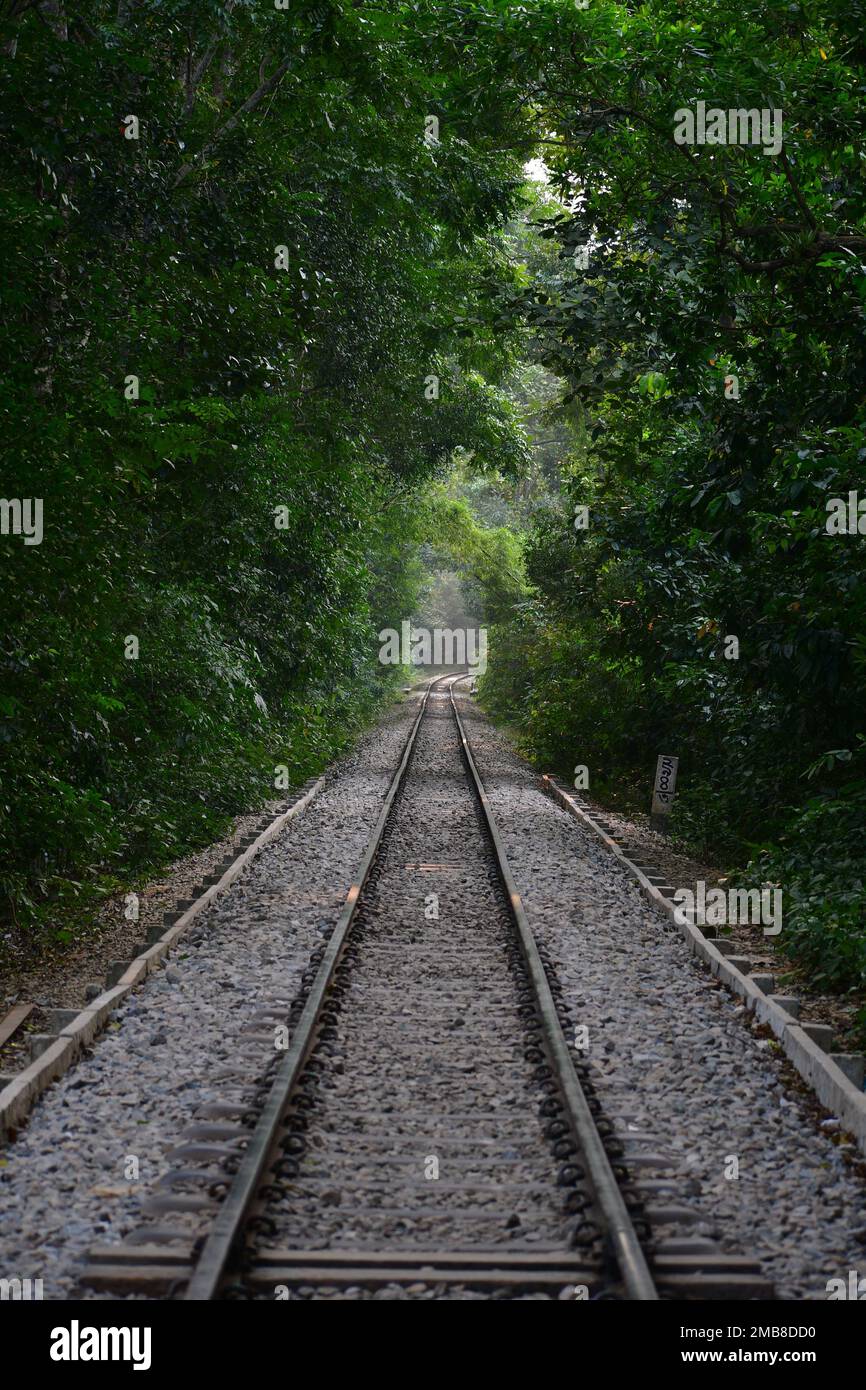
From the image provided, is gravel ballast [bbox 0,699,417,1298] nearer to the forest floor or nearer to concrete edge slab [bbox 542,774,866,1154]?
the forest floor

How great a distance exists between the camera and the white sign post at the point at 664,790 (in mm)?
13484

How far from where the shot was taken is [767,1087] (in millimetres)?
5457

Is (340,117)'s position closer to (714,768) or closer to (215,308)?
Result: (215,308)

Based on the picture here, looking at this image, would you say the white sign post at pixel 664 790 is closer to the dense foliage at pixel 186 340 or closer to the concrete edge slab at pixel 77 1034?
the dense foliage at pixel 186 340

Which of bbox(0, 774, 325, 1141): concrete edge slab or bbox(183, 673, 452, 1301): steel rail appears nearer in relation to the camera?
bbox(183, 673, 452, 1301): steel rail

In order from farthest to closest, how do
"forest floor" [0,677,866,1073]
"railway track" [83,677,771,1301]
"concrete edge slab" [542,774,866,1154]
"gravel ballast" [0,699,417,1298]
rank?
"forest floor" [0,677,866,1073]
"concrete edge slab" [542,774,866,1154]
"gravel ballast" [0,699,417,1298]
"railway track" [83,677,771,1301]

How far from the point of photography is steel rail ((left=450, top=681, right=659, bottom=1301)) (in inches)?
139

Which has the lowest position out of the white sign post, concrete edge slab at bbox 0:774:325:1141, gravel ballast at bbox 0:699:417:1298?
gravel ballast at bbox 0:699:417:1298

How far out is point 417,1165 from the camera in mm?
4453

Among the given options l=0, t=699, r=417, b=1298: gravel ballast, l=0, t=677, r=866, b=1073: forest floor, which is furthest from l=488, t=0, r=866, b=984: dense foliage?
l=0, t=699, r=417, b=1298: gravel ballast

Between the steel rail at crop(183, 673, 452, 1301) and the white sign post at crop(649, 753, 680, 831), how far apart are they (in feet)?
21.0

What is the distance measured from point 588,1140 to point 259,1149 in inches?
50.7
